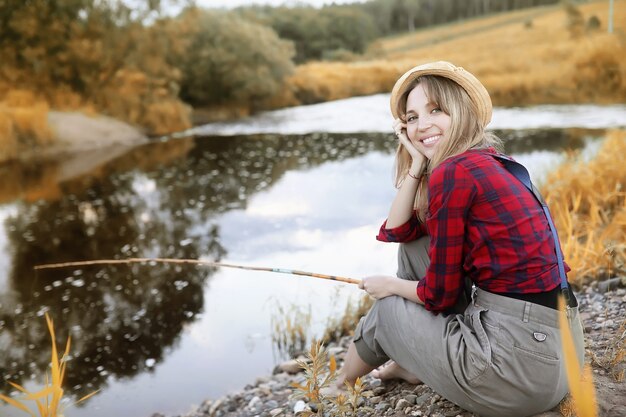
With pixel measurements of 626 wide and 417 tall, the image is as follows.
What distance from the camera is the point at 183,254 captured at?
16.4 feet

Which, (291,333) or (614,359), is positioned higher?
(614,359)

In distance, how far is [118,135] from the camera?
A: 40.5ft

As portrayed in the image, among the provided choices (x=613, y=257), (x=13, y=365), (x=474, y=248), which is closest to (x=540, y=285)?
(x=474, y=248)

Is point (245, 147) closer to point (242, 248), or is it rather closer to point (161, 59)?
point (161, 59)

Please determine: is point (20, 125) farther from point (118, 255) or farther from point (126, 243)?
point (118, 255)

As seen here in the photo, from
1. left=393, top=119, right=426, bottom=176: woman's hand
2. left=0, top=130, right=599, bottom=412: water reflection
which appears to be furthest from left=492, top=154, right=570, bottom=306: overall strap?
left=0, top=130, right=599, bottom=412: water reflection

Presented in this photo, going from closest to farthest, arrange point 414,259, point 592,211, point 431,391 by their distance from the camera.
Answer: point 414,259, point 431,391, point 592,211

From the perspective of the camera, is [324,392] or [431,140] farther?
[324,392]

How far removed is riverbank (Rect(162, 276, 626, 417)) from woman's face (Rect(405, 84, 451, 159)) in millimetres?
784

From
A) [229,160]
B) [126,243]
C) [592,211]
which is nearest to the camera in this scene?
[592,211]

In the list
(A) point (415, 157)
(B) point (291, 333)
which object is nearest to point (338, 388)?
(A) point (415, 157)

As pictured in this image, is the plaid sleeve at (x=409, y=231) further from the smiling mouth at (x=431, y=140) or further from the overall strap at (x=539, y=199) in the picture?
the overall strap at (x=539, y=199)

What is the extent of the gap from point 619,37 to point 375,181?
983cm

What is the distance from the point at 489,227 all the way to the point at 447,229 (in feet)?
0.34
